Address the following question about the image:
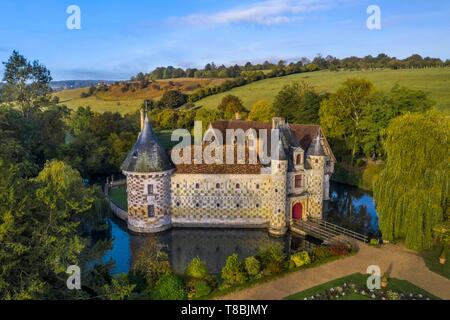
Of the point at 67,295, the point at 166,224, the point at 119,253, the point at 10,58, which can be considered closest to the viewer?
the point at 67,295

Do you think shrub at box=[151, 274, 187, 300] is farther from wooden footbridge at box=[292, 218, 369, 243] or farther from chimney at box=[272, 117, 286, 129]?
chimney at box=[272, 117, 286, 129]

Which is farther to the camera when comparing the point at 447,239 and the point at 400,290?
the point at 447,239

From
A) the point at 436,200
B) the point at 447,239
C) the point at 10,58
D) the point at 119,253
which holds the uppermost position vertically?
the point at 10,58

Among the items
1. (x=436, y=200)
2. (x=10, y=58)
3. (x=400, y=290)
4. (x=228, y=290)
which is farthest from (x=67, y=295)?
(x=10, y=58)

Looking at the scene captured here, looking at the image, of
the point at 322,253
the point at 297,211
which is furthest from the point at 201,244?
the point at 322,253

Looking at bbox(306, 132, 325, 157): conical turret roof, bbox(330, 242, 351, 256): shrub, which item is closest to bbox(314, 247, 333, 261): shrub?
bbox(330, 242, 351, 256): shrub
